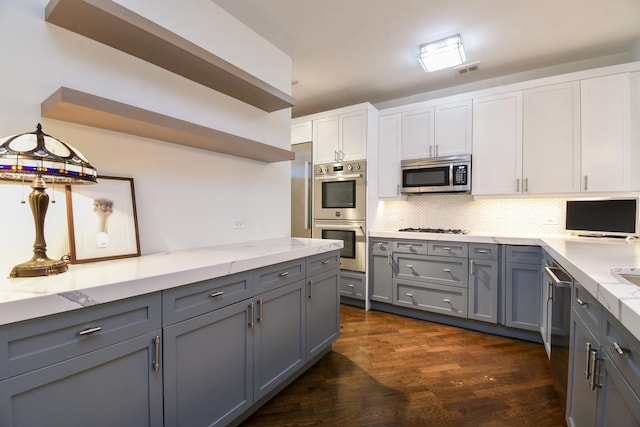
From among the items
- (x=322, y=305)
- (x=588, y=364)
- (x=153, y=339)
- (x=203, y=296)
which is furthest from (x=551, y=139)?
(x=153, y=339)

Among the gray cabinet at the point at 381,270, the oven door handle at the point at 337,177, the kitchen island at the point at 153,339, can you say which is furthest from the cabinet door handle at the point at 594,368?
the oven door handle at the point at 337,177

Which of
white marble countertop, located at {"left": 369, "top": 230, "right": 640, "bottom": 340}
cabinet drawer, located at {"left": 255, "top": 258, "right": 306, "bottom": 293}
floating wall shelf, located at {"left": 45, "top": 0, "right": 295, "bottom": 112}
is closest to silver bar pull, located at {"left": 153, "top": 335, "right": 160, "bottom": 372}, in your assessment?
cabinet drawer, located at {"left": 255, "top": 258, "right": 306, "bottom": 293}

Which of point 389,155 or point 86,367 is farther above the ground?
point 389,155

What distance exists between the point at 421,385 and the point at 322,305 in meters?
0.86

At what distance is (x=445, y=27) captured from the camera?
8.11ft

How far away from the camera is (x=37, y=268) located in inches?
43.8

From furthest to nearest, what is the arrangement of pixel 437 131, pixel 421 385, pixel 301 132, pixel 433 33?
pixel 301 132, pixel 437 131, pixel 433 33, pixel 421 385

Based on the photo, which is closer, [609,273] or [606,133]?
[609,273]

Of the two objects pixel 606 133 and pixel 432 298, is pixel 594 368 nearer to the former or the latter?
pixel 432 298

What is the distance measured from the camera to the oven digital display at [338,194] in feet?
11.9

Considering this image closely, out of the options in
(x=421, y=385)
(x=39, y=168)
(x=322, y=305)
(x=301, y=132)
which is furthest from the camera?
(x=301, y=132)

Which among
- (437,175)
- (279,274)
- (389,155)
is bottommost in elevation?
(279,274)

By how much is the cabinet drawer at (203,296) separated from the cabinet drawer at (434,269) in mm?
2159

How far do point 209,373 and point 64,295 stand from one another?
2.49ft
